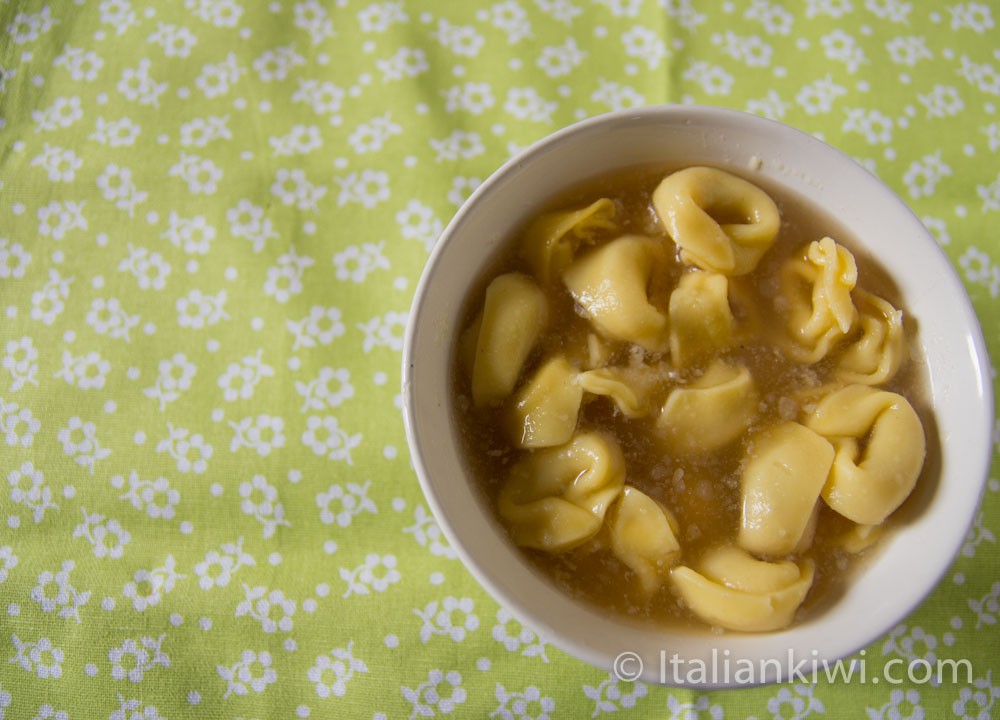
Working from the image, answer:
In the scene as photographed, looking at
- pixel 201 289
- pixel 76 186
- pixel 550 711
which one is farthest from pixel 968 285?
pixel 76 186

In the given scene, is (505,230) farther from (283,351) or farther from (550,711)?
(550,711)

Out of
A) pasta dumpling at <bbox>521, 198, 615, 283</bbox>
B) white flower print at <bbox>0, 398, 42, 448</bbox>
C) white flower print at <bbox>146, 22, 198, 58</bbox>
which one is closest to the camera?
pasta dumpling at <bbox>521, 198, 615, 283</bbox>

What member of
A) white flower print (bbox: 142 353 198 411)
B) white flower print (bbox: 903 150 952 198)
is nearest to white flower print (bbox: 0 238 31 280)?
white flower print (bbox: 142 353 198 411)

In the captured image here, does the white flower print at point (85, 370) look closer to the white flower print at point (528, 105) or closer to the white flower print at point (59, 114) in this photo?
the white flower print at point (59, 114)

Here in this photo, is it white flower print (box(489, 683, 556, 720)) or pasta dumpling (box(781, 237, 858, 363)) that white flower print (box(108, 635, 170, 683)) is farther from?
pasta dumpling (box(781, 237, 858, 363))

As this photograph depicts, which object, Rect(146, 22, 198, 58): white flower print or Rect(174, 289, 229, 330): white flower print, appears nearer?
Rect(174, 289, 229, 330): white flower print

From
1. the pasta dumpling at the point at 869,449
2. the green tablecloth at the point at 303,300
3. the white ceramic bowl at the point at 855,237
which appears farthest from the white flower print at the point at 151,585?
the pasta dumpling at the point at 869,449

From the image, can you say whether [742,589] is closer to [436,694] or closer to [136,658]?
[436,694]
